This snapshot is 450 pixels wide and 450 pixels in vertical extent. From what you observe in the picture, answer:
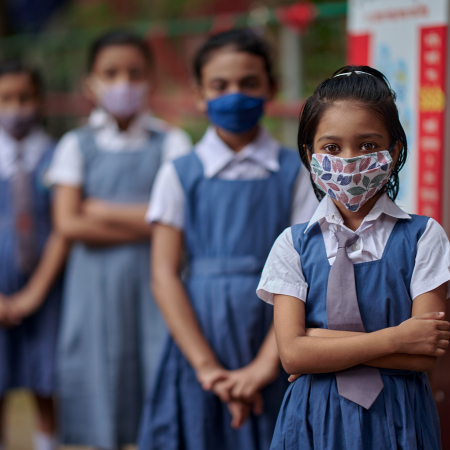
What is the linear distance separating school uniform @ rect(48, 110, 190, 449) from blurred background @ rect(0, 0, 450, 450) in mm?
890

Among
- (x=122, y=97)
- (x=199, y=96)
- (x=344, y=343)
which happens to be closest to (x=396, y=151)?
(x=344, y=343)

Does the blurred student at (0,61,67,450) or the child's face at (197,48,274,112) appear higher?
the child's face at (197,48,274,112)

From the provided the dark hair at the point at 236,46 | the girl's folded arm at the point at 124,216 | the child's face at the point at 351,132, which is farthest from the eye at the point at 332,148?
the girl's folded arm at the point at 124,216

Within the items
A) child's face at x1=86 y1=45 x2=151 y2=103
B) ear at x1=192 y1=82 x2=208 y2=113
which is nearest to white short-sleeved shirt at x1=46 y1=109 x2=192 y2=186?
child's face at x1=86 y1=45 x2=151 y2=103

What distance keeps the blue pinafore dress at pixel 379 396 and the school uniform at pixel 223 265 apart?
669mm

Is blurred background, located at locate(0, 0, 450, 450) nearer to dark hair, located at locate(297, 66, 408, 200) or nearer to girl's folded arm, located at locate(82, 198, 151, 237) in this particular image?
dark hair, located at locate(297, 66, 408, 200)

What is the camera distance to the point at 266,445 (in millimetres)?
2260

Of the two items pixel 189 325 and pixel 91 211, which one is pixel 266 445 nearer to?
pixel 189 325

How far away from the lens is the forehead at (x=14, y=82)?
3426 millimetres

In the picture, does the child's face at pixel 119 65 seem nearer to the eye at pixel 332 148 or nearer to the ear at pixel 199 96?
the ear at pixel 199 96

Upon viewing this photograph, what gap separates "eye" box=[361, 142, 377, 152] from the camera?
1524 millimetres

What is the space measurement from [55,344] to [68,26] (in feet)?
18.5

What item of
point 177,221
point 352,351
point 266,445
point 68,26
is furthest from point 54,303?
point 68,26

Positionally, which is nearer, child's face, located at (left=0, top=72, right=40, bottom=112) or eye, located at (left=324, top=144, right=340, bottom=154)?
eye, located at (left=324, top=144, right=340, bottom=154)
